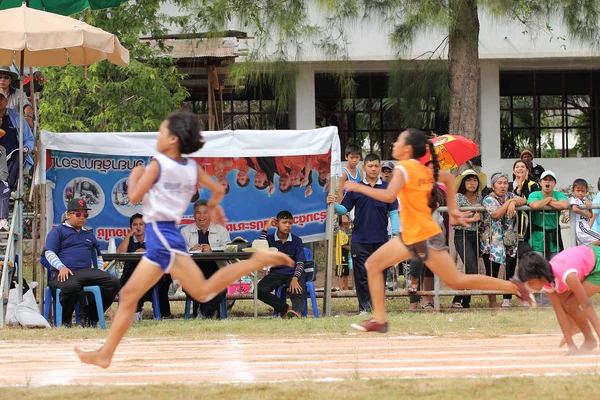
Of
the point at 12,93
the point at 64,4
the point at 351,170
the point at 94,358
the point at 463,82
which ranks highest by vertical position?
the point at 64,4

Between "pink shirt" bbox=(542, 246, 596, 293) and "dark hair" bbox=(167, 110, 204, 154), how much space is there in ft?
10.6

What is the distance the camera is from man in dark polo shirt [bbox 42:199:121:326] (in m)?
11.4

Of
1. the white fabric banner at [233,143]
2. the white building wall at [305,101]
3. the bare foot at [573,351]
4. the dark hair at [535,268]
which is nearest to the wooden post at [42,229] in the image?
the white fabric banner at [233,143]

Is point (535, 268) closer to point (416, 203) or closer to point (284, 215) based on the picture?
point (416, 203)

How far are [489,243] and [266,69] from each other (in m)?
5.17

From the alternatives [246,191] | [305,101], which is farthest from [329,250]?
[305,101]

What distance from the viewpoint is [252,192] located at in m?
13.5

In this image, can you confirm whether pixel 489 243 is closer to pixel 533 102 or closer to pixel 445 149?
pixel 445 149

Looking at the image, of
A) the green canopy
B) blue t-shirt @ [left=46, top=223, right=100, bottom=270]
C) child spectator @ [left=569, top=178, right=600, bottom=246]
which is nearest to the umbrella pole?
Answer: blue t-shirt @ [left=46, top=223, right=100, bottom=270]

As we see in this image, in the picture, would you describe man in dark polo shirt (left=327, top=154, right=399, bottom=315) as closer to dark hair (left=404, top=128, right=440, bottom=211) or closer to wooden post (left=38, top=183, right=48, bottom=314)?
wooden post (left=38, top=183, right=48, bottom=314)

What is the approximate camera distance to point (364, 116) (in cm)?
2412

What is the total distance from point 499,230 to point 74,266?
5.55 metres

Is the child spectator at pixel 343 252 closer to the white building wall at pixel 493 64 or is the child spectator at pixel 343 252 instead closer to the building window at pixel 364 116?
the white building wall at pixel 493 64

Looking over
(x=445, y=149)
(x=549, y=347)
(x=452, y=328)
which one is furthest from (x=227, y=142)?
(x=549, y=347)
